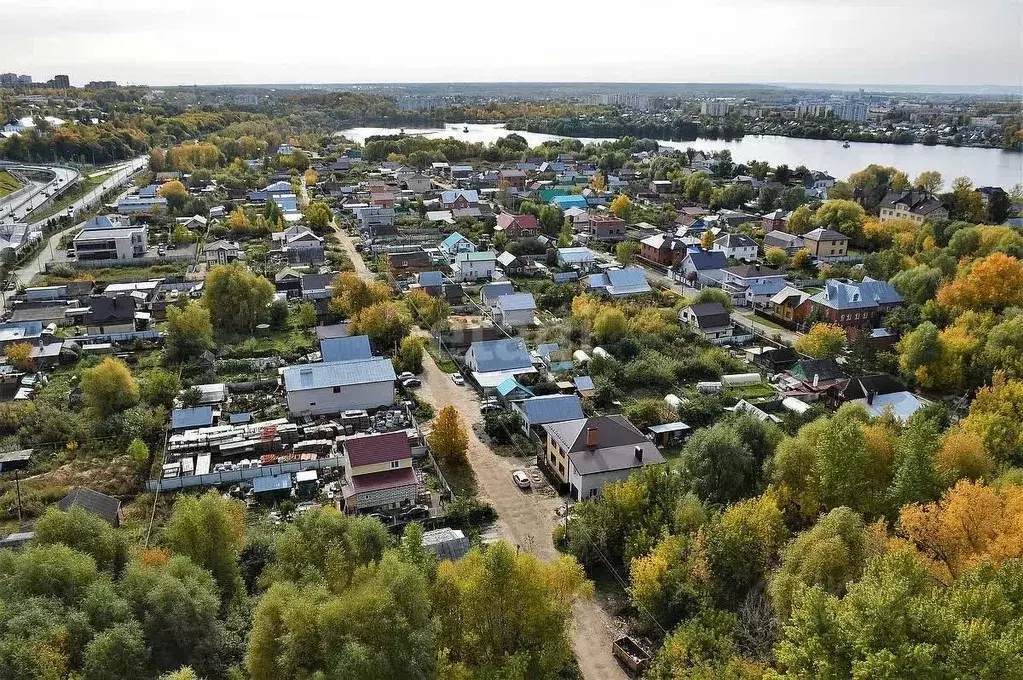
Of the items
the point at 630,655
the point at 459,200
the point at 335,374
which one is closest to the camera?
the point at 630,655

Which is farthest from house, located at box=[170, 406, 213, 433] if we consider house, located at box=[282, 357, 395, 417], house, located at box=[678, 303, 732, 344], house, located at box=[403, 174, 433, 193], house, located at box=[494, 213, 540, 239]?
house, located at box=[403, 174, 433, 193]

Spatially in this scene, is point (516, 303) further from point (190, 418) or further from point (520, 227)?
point (520, 227)

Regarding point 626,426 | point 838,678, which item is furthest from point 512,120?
point 838,678

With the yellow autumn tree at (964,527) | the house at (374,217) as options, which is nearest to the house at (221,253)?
the house at (374,217)

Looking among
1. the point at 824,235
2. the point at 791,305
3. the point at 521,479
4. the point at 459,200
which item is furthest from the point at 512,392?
the point at 459,200

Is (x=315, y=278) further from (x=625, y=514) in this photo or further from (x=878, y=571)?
(x=878, y=571)

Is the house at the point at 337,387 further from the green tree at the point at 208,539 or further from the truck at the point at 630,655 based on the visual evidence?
the truck at the point at 630,655

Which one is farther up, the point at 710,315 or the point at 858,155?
the point at 858,155

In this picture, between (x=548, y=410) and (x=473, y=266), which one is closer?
(x=548, y=410)
